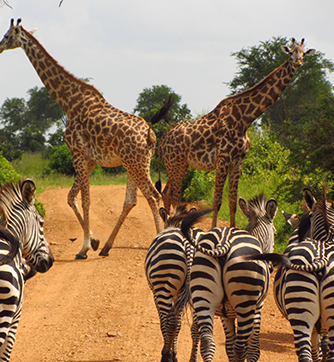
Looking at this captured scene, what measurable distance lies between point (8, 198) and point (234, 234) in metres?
1.91

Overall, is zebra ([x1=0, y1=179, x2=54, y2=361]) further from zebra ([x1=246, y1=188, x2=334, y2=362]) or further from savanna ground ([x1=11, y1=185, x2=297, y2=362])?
zebra ([x1=246, y1=188, x2=334, y2=362])

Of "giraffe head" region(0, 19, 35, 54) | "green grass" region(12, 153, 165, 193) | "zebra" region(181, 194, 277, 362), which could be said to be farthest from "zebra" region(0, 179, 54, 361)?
"green grass" region(12, 153, 165, 193)

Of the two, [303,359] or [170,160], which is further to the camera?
[170,160]

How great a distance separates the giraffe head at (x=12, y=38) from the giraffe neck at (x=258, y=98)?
174 inches

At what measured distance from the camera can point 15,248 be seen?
3.07 m

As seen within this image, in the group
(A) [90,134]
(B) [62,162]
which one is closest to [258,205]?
(A) [90,134]

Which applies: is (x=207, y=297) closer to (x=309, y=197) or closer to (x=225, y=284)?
(x=225, y=284)

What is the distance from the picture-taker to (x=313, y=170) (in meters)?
8.66

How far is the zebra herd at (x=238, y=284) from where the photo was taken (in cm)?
318

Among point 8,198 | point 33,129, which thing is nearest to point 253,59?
point 33,129

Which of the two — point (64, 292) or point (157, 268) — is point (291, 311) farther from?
point (64, 292)

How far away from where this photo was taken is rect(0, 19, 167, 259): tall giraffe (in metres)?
8.48

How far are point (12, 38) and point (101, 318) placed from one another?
6087mm

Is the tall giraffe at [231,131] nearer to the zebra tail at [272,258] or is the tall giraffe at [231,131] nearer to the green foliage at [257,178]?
the green foliage at [257,178]
